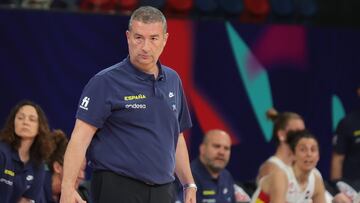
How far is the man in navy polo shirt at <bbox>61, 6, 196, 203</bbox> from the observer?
3975 mm

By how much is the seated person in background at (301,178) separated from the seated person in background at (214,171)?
677 mm

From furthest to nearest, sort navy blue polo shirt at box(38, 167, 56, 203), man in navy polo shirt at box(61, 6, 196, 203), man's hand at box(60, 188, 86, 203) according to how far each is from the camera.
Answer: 1. navy blue polo shirt at box(38, 167, 56, 203)
2. man in navy polo shirt at box(61, 6, 196, 203)
3. man's hand at box(60, 188, 86, 203)

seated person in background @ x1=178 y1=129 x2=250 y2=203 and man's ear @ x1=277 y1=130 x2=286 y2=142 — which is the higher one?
man's ear @ x1=277 y1=130 x2=286 y2=142

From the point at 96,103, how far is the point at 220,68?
17.7ft

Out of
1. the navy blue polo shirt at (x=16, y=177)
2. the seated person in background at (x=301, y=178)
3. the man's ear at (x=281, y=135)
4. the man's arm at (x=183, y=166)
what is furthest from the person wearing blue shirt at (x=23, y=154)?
the man's arm at (x=183, y=166)

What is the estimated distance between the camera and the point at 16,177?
6.15 metres

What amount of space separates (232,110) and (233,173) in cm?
65

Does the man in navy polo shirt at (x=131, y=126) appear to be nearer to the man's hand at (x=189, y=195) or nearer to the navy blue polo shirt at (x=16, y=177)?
the man's hand at (x=189, y=195)

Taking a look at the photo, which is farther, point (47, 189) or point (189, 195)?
point (47, 189)

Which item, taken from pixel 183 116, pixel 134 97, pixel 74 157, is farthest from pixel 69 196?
pixel 183 116

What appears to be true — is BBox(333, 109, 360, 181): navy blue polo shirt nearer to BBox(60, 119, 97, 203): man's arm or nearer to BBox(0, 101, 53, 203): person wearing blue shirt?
BBox(0, 101, 53, 203): person wearing blue shirt

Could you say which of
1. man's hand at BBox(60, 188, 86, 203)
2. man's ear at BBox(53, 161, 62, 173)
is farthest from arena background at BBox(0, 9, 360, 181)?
man's hand at BBox(60, 188, 86, 203)

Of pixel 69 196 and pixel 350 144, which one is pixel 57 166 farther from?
pixel 350 144

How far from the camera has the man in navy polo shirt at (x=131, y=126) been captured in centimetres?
397
